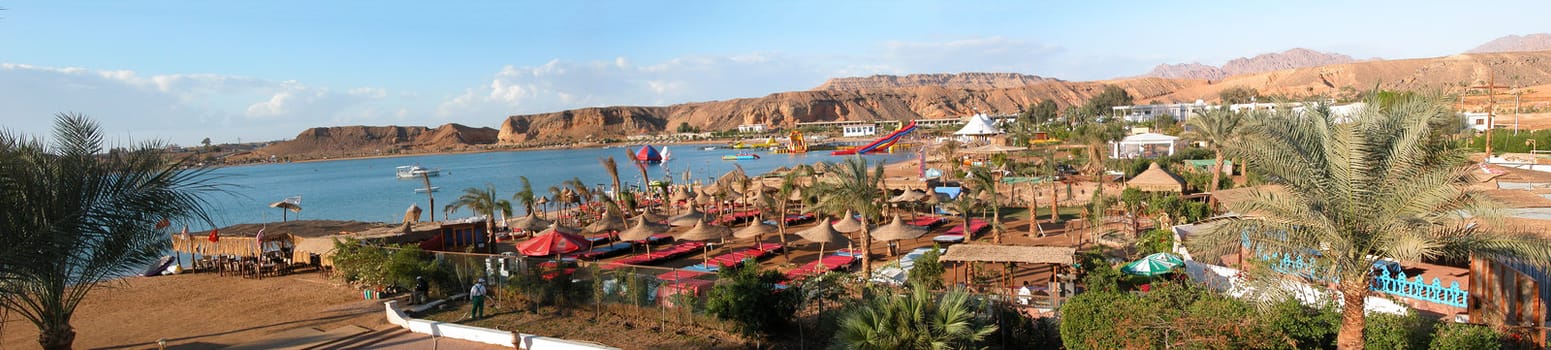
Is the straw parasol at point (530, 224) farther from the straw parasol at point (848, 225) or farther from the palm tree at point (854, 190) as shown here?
the palm tree at point (854, 190)

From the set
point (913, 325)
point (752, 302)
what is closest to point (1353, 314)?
point (913, 325)

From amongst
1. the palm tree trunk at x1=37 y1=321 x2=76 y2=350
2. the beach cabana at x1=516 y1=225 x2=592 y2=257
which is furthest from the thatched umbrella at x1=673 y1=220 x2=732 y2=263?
the palm tree trunk at x1=37 y1=321 x2=76 y2=350

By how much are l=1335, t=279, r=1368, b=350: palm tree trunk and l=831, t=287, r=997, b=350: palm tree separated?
288 centimetres

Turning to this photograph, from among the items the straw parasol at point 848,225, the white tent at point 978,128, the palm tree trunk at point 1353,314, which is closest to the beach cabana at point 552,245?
the straw parasol at point 848,225

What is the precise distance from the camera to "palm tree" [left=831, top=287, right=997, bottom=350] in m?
7.47

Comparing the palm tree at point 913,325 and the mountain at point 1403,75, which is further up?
the mountain at point 1403,75

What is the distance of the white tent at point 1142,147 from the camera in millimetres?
36719

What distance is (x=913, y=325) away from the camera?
7617mm

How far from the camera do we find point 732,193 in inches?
995

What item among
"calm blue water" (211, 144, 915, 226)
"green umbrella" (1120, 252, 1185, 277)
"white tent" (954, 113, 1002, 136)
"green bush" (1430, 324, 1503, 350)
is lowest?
"calm blue water" (211, 144, 915, 226)

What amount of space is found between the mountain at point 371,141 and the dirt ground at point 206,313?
15213cm

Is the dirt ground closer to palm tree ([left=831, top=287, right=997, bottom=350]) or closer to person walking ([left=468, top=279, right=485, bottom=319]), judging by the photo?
person walking ([left=468, top=279, right=485, bottom=319])

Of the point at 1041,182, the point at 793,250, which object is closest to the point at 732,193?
the point at 793,250

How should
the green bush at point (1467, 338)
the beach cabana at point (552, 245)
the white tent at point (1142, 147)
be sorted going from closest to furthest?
the green bush at point (1467, 338) → the beach cabana at point (552, 245) → the white tent at point (1142, 147)
